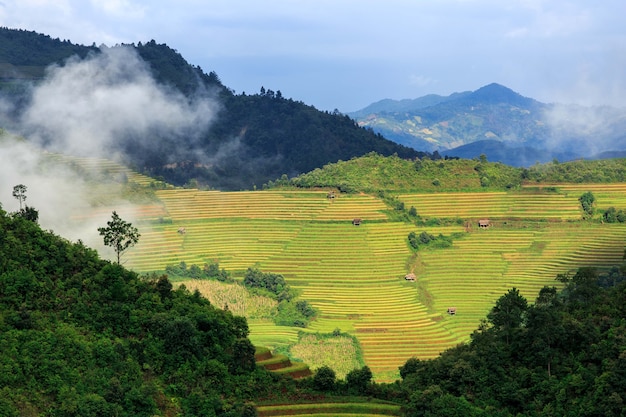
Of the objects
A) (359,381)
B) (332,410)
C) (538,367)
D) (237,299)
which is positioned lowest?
(332,410)

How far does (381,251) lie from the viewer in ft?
217

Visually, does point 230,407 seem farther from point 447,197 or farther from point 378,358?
point 447,197

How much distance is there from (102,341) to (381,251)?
36.2 m

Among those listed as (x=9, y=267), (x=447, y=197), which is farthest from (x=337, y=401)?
(x=447, y=197)

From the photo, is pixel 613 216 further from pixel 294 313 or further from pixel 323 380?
pixel 323 380

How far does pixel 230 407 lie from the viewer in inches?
1273

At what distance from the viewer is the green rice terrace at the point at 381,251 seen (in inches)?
2185

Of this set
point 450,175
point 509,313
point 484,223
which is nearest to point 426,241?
point 484,223

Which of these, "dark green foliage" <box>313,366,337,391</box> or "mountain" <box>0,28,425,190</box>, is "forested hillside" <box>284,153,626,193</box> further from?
"dark green foliage" <box>313,366,337,391</box>

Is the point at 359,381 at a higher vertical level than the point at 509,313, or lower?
lower

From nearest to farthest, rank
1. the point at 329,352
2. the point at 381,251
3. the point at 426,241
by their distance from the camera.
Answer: the point at 329,352, the point at 381,251, the point at 426,241

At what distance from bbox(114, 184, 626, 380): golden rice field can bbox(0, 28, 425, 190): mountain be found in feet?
92.3

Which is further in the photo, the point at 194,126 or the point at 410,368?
the point at 194,126

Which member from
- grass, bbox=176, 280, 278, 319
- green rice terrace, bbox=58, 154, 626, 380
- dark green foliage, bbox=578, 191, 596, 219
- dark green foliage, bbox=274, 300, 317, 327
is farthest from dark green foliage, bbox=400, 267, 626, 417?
dark green foliage, bbox=578, 191, 596, 219
